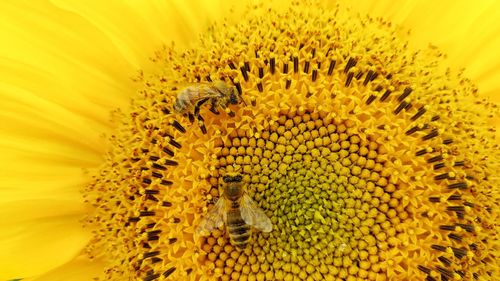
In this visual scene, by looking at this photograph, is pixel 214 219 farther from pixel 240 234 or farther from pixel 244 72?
pixel 244 72

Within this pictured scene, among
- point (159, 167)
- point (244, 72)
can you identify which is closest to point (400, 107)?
point (244, 72)

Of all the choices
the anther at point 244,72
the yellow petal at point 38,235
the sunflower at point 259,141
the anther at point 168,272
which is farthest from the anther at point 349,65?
the yellow petal at point 38,235

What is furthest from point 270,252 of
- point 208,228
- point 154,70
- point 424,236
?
point 154,70

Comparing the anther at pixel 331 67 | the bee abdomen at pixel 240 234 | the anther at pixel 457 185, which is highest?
the anther at pixel 331 67

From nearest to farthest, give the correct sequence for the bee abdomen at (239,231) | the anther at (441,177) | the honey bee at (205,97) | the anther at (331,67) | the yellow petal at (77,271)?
1. the bee abdomen at (239,231)
2. the honey bee at (205,97)
3. the anther at (441,177)
4. the anther at (331,67)
5. the yellow petal at (77,271)

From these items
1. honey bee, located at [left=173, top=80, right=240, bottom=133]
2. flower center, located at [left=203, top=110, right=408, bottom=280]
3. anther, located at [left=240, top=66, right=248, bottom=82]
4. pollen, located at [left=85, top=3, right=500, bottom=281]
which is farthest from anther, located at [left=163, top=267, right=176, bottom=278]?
anther, located at [left=240, top=66, right=248, bottom=82]

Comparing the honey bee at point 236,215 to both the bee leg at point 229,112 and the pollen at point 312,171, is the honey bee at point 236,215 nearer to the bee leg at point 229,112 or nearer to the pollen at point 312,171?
the pollen at point 312,171

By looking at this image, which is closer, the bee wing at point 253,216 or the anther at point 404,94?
the bee wing at point 253,216

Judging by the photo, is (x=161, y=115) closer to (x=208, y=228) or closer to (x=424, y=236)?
(x=208, y=228)
